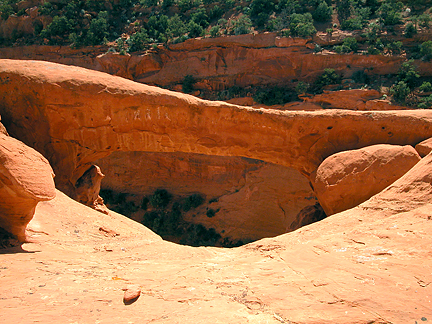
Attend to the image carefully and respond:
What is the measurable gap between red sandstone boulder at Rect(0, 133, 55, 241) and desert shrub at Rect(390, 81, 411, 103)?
21.6 m

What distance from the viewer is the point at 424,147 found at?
6.73 m

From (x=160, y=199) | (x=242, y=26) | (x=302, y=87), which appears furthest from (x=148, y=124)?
(x=242, y=26)

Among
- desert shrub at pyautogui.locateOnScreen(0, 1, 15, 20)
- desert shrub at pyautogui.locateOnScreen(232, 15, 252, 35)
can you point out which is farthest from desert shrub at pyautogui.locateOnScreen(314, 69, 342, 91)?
desert shrub at pyautogui.locateOnScreen(0, 1, 15, 20)

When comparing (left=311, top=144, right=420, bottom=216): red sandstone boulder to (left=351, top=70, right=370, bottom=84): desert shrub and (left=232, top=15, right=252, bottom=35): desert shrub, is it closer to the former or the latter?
(left=351, top=70, right=370, bottom=84): desert shrub

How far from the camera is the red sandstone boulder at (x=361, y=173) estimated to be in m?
6.21

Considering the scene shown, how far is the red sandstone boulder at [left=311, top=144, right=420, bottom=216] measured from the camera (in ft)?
20.4

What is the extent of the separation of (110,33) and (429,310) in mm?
32354

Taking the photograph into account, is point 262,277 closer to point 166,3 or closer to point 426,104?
point 426,104

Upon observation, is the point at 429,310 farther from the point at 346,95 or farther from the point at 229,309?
the point at 346,95

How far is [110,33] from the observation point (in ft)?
99.1

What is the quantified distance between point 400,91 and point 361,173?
56.3 ft

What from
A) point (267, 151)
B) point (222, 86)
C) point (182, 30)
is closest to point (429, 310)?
point (267, 151)

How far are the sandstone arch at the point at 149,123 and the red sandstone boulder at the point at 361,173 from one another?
104cm

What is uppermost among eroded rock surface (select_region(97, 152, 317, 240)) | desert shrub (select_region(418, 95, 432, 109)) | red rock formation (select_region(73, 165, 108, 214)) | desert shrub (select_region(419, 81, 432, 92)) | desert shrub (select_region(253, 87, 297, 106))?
desert shrub (select_region(419, 81, 432, 92))
